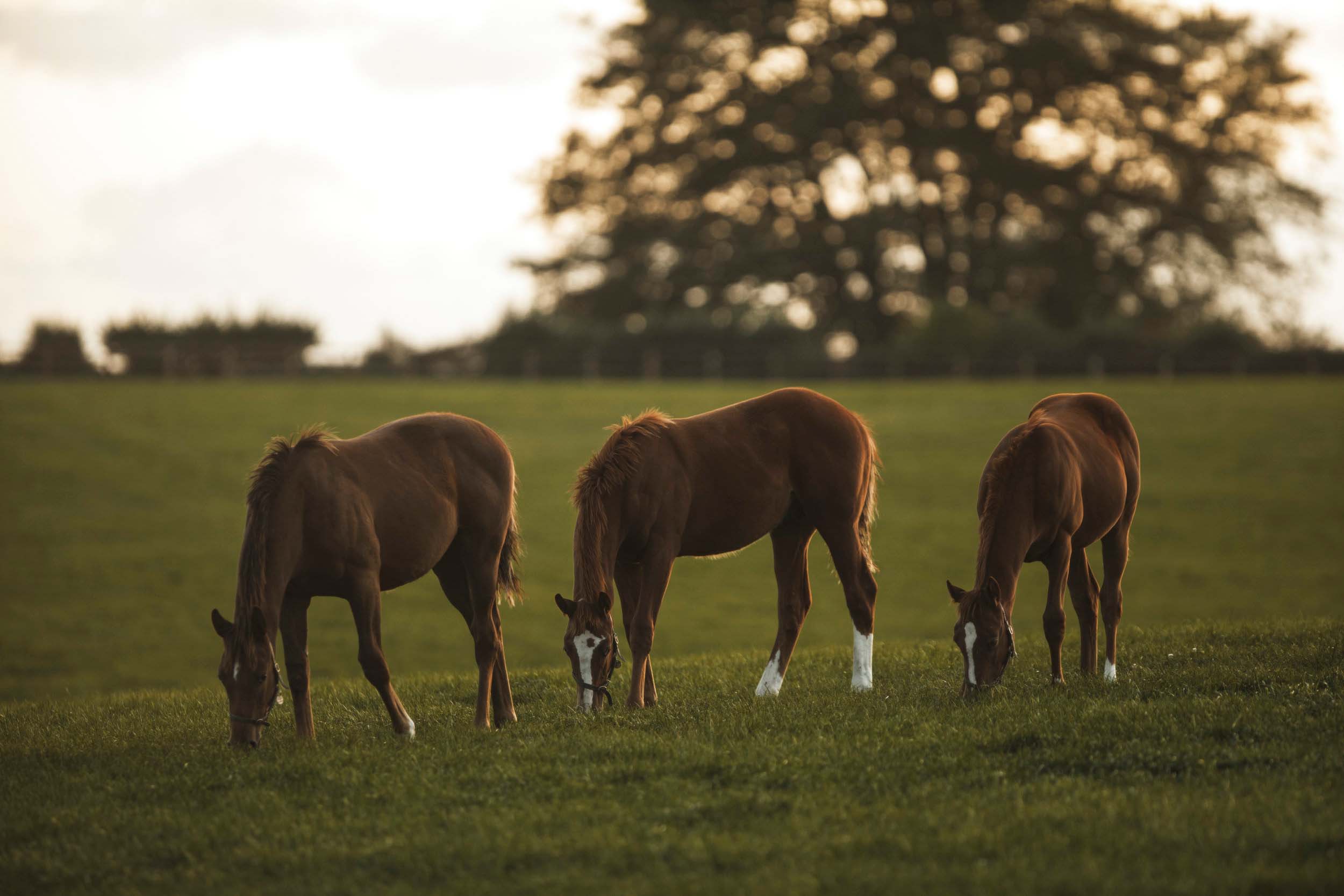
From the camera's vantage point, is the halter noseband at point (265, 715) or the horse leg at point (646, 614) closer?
the halter noseband at point (265, 715)

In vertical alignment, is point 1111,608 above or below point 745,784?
above

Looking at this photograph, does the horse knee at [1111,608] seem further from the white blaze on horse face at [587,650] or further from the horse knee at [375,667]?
the horse knee at [375,667]

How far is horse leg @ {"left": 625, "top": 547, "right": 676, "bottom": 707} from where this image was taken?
8328mm

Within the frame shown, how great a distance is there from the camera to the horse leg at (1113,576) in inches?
357

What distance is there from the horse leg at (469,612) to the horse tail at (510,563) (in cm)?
20

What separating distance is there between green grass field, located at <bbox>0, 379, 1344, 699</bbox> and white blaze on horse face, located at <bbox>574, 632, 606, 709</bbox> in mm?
3469

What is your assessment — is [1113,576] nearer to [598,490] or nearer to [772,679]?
[772,679]

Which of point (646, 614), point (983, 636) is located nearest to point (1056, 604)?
point (983, 636)

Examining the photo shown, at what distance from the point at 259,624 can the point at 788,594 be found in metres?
4.00

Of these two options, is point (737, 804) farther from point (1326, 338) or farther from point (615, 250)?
point (1326, 338)

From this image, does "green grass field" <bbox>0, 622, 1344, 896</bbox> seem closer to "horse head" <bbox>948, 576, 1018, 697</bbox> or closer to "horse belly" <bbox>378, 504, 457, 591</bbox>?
"horse head" <bbox>948, 576, 1018, 697</bbox>

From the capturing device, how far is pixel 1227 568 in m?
25.1

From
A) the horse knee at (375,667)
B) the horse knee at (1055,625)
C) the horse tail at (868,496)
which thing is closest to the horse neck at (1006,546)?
the horse knee at (1055,625)

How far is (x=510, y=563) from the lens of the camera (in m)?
8.70
